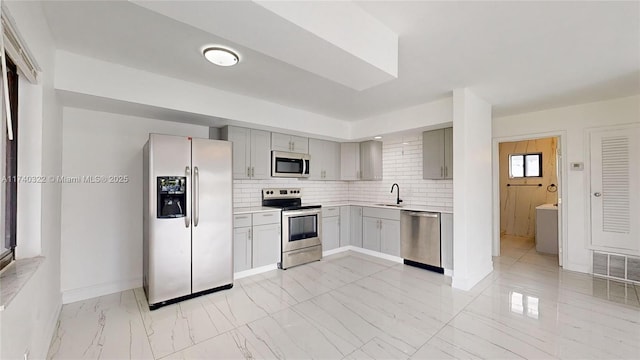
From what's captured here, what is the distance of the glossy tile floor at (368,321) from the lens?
205 cm

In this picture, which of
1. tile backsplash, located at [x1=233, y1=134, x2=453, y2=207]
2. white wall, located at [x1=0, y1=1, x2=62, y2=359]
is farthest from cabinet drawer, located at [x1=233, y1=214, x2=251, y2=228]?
white wall, located at [x1=0, y1=1, x2=62, y2=359]

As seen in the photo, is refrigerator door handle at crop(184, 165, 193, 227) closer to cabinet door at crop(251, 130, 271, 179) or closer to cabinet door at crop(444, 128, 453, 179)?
cabinet door at crop(251, 130, 271, 179)

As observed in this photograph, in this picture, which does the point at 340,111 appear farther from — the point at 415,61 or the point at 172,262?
the point at 172,262

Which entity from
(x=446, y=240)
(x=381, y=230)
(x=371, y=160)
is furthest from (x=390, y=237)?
(x=371, y=160)

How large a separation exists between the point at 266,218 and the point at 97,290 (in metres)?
2.08

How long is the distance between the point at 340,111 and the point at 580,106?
11.4ft

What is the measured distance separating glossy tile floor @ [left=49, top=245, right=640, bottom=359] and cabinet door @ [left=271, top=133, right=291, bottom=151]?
78.2 inches

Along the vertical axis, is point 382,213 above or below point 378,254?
above

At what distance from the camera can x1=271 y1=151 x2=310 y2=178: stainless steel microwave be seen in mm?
4184

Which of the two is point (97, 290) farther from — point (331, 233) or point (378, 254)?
point (378, 254)

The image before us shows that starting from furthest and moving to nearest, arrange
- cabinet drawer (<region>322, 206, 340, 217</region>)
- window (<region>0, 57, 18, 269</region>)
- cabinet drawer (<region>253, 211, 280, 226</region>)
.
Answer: cabinet drawer (<region>322, 206, 340, 217</region>) → cabinet drawer (<region>253, 211, 280, 226</region>) → window (<region>0, 57, 18, 269</region>)

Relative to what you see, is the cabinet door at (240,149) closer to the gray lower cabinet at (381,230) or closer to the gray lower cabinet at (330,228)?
the gray lower cabinet at (330,228)

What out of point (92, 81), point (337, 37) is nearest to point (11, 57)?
point (92, 81)

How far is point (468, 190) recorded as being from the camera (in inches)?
128
